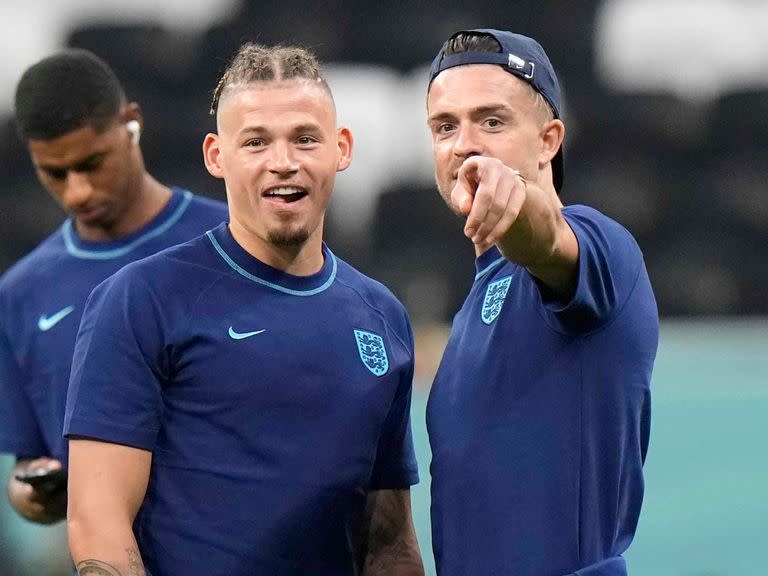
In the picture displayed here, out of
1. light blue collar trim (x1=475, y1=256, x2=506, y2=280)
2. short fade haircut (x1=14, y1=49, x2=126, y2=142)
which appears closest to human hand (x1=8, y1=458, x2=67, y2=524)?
short fade haircut (x1=14, y1=49, x2=126, y2=142)

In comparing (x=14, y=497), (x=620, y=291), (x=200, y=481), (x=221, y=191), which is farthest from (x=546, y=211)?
(x=221, y=191)

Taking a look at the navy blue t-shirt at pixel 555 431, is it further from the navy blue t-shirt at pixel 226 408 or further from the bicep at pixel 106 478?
the bicep at pixel 106 478

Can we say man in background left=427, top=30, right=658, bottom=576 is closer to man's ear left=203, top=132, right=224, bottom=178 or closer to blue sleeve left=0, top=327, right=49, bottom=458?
man's ear left=203, top=132, right=224, bottom=178

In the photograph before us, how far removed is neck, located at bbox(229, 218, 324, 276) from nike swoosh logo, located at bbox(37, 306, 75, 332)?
2.21 ft

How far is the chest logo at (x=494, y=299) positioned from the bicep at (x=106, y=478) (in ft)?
2.15

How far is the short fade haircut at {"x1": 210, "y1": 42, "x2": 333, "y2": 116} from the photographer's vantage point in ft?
8.96

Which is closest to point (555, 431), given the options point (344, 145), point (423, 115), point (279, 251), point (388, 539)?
point (388, 539)

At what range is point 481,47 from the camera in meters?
2.72

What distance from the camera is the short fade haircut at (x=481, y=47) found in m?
2.71

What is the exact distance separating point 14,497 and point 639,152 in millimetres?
3569

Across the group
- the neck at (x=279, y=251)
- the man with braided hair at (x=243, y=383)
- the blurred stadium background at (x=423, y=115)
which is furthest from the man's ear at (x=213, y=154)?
the blurred stadium background at (x=423, y=115)

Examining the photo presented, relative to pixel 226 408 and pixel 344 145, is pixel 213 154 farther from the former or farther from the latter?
pixel 226 408

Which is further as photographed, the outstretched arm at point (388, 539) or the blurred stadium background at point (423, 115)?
the blurred stadium background at point (423, 115)

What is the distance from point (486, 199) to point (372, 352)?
2.27 ft
